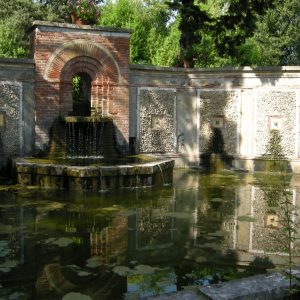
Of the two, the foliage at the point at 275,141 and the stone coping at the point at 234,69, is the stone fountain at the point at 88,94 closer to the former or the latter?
the stone coping at the point at 234,69

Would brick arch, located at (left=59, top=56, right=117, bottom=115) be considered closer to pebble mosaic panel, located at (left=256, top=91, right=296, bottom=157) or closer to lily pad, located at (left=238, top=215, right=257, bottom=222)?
pebble mosaic panel, located at (left=256, top=91, right=296, bottom=157)

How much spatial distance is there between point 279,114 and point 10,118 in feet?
25.3

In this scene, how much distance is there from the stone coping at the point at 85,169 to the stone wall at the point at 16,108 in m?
2.06

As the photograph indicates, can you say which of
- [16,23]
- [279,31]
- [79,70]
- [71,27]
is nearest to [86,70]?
[79,70]

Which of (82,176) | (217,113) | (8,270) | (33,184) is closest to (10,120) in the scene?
(33,184)

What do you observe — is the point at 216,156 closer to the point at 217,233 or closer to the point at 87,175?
the point at 87,175

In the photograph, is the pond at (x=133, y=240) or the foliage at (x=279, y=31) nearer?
the pond at (x=133, y=240)

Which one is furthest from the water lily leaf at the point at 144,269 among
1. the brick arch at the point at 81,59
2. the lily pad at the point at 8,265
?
the brick arch at the point at 81,59

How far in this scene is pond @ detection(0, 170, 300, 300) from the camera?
4.46m

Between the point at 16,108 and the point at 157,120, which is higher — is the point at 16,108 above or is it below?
above

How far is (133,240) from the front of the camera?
5988 millimetres

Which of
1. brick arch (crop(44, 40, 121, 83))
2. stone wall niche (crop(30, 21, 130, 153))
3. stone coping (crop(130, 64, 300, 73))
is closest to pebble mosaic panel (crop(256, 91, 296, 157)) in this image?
stone coping (crop(130, 64, 300, 73))

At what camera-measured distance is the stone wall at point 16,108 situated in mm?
11891

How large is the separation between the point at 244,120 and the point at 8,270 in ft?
33.7
